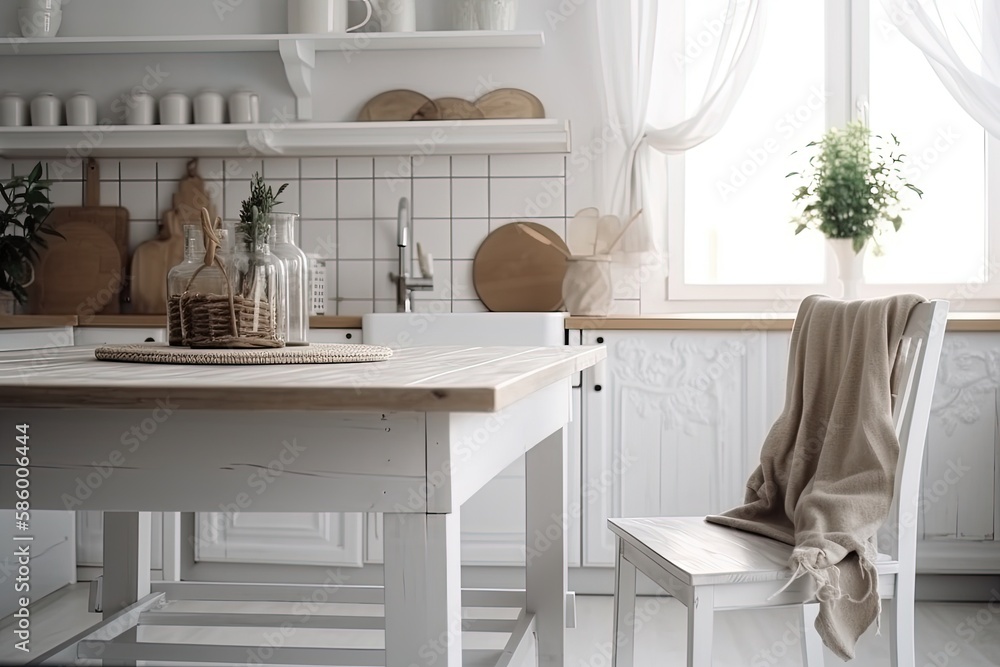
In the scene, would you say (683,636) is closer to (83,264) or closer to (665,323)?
(665,323)

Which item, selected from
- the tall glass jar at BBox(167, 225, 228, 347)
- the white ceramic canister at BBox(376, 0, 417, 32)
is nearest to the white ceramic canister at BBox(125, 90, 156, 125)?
the white ceramic canister at BBox(376, 0, 417, 32)

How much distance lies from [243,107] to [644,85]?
134 centimetres

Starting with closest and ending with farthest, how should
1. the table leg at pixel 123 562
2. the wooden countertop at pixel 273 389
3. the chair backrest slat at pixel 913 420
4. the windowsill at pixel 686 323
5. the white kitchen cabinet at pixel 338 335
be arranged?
1. the wooden countertop at pixel 273 389
2. the chair backrest slat at pixel 913 420
3. the table leg at pixel 123 562
4. the windowsill at pixel 686 323
5. the white kitchen cabinet at pixel 338 335

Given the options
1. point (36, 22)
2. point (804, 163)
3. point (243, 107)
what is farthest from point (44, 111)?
point (804, 163)

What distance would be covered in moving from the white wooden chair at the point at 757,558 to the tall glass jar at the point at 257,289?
2.34ft

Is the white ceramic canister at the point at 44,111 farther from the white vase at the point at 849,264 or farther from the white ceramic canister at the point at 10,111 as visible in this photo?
the white vase at the point at 849,264

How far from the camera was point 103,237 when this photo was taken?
328cm

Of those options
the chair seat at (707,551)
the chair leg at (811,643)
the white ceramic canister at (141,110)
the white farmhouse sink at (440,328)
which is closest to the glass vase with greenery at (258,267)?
the chair seat at (707,551)

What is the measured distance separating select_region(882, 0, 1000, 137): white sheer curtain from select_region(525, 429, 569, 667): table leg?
2.02 meters

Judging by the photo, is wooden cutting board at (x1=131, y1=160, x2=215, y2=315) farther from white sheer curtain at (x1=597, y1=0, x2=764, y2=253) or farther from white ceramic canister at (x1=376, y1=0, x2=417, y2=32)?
white sheer curtain at (x1=597, y1=0, x2=764, y2=253)

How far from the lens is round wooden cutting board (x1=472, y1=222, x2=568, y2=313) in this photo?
3.20 metres

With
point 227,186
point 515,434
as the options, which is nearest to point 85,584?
point 227,186

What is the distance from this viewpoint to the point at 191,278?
4.34 ft

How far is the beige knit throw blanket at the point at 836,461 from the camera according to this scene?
4.70 ft
